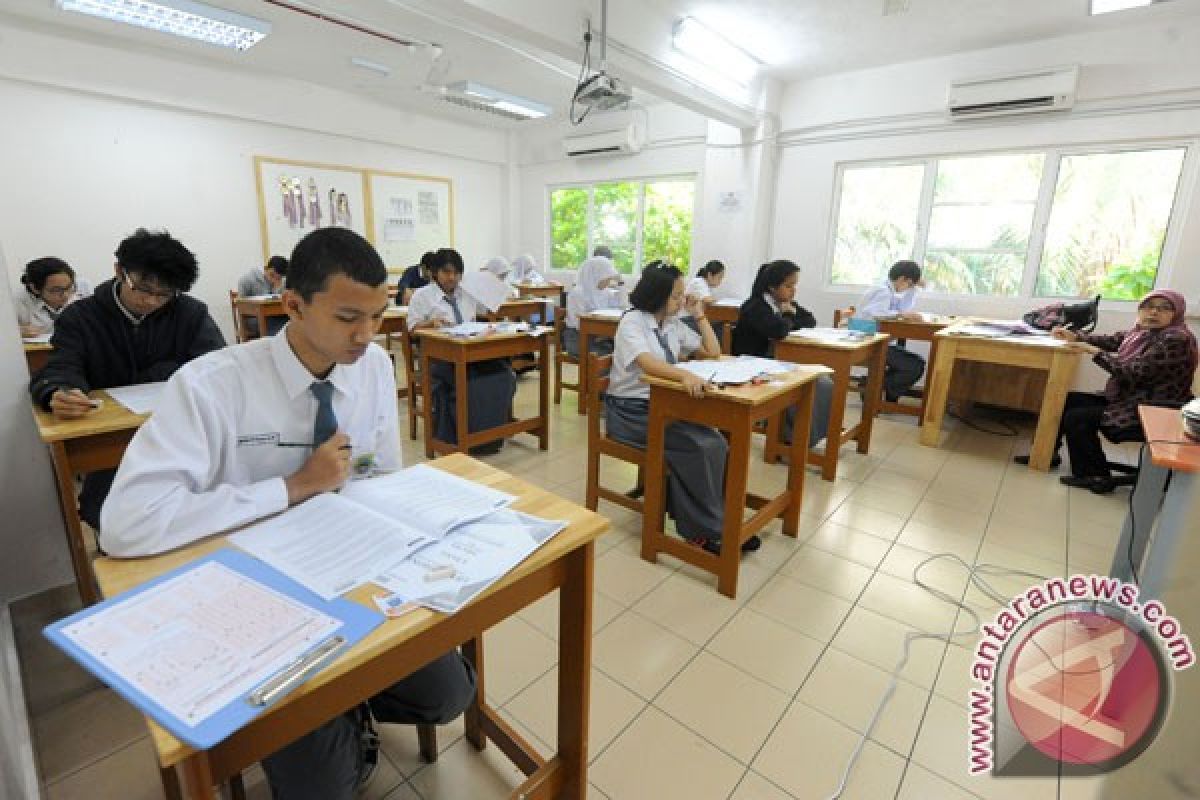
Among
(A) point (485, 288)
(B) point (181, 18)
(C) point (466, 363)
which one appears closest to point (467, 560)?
(C) point (466, 363)

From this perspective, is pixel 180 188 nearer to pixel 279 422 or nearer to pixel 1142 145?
pixel 279 422

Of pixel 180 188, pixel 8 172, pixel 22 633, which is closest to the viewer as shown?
pixel 22 633

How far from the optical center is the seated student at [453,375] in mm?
3357

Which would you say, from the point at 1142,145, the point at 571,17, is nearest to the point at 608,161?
the point at 571,17

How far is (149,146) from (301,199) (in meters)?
1.34

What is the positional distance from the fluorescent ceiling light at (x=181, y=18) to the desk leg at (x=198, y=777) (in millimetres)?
5098

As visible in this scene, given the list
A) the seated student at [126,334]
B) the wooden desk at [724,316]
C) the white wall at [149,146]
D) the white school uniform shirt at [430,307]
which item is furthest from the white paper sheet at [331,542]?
the white wall at [149,146]

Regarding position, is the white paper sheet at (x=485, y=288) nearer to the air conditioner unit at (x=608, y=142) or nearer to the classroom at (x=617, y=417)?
the classroom at (x=617, y=417)

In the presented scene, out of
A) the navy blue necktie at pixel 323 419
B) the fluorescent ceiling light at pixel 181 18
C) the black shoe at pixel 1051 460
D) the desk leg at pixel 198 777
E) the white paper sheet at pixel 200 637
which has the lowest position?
the black shoe at pixel 1051 460

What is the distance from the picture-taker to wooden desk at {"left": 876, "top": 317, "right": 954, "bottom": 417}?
4.23 m

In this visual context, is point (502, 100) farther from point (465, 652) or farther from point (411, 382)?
point (465, 652)

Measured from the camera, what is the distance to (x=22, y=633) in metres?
1.84

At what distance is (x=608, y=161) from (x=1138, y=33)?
4916 millimetres

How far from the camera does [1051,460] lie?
11.6ft
